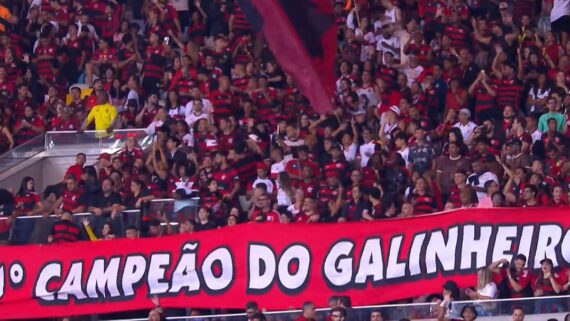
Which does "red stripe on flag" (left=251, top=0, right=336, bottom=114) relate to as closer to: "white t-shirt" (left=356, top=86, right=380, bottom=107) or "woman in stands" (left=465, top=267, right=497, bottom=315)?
"woman in stands" (left=465, top=267, right=497, bottom=315)

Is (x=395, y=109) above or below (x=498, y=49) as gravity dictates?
below

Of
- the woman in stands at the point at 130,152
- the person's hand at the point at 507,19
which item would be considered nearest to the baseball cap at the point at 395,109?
the person's hand at the point at 507,19

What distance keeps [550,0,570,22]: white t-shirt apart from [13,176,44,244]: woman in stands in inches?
268

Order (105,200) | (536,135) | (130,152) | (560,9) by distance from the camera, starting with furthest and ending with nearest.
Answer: (560,9) < (130,152) < (105,200) < (536,135)

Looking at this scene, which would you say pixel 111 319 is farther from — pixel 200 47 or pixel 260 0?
pixel 260 0

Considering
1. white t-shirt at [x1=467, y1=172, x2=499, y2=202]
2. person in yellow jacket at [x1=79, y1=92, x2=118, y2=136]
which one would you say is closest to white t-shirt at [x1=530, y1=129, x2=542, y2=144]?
white t-shirt at [x1=467, y1=172, x2=499, y2=202]

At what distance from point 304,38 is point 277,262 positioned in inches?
318

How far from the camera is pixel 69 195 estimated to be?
18.2 m

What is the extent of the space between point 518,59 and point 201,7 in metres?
4.95

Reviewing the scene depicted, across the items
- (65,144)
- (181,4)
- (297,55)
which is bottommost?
(297,55)

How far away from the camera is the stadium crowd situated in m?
16.8

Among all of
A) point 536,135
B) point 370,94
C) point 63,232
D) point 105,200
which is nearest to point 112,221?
point 63,232

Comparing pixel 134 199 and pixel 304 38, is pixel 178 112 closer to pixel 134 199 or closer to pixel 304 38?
pixel 134 199

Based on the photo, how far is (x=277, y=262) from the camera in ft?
52.5
